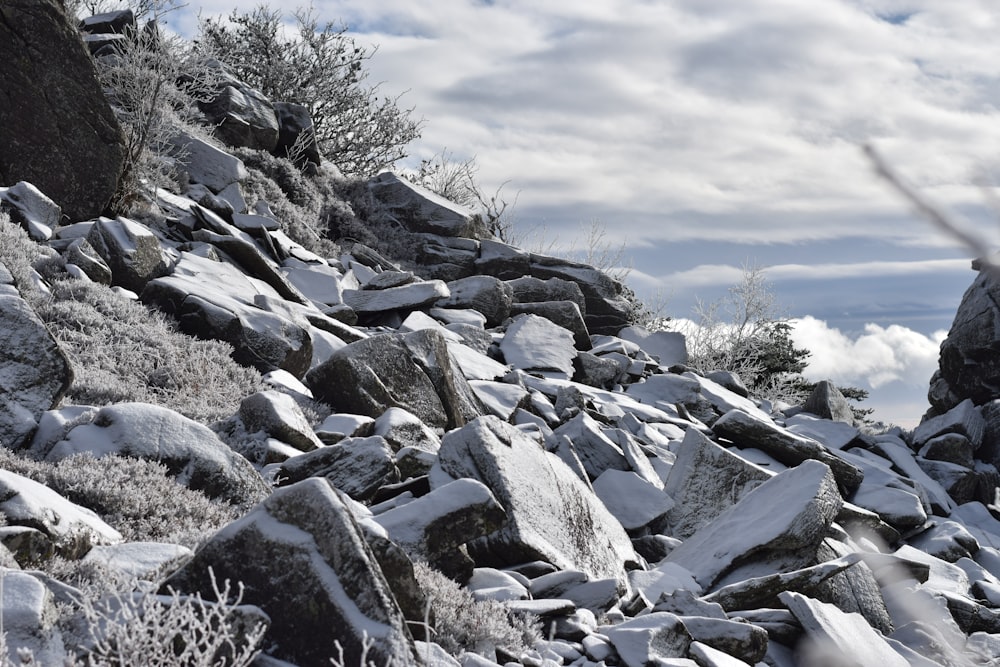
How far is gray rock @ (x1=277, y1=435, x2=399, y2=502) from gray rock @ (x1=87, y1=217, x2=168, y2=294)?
3715 millimetres

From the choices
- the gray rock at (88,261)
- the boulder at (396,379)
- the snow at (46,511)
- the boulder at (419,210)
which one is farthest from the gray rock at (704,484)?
the boulder at (419,210)

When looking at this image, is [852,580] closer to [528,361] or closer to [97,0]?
[528,361]

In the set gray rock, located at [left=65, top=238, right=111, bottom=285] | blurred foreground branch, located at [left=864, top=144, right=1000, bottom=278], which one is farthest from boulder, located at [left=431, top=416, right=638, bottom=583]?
blurred foreground branch, located at [left=864, top=144, right=1000, bottom=278]

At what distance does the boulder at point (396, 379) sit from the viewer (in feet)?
25.4

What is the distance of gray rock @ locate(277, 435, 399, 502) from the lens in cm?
570

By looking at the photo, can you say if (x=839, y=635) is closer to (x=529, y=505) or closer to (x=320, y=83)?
(x=529, y=505)

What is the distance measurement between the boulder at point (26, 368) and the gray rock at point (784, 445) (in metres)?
6.88

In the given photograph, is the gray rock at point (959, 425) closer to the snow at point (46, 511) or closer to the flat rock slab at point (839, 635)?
the flat rock slab at point (839, 635)

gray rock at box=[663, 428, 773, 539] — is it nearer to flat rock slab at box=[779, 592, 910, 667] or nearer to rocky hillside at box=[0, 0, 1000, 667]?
rocky hillside at box=[0, 0, 1000, 667]

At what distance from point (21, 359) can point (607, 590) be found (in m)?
3.96

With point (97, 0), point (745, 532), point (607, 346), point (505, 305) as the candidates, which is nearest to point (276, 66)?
point (97, 0)

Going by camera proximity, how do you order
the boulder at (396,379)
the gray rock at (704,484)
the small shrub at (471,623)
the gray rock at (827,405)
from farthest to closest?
1. the gray rock at (827,405)
2. the gray rock at (704,484)
3. the boulder at (396,379)
4. the small shrub at (471,623)

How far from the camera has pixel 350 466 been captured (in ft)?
A: 19.0

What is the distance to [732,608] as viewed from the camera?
565cm
